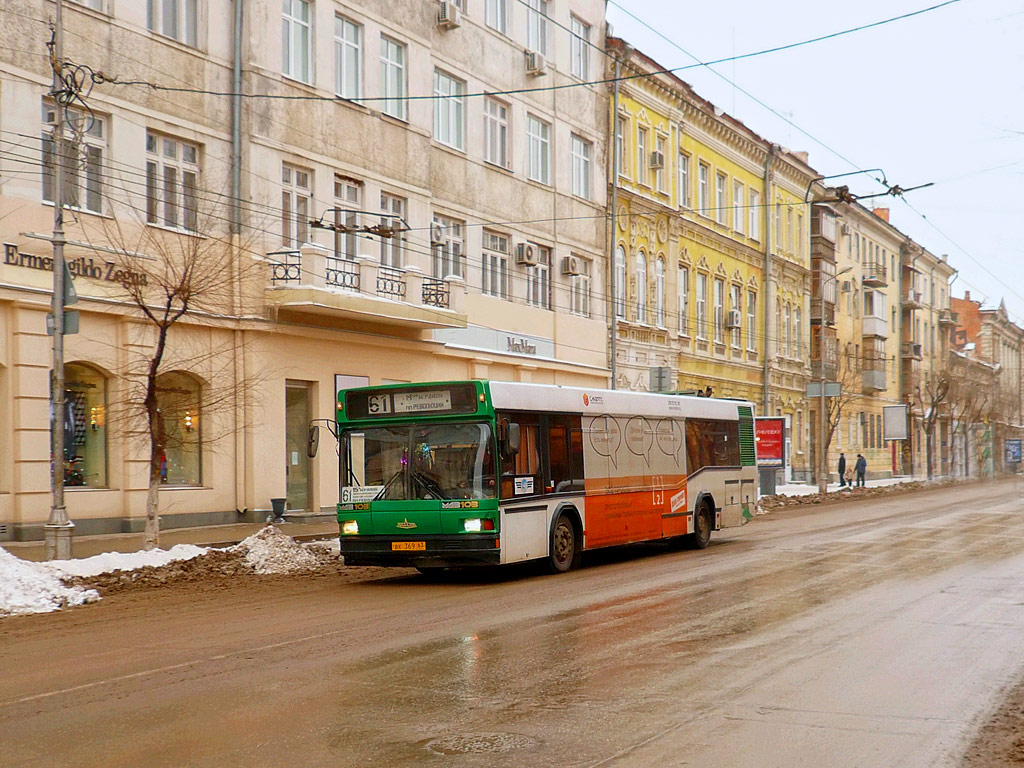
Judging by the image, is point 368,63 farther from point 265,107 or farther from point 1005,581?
point 1005,581

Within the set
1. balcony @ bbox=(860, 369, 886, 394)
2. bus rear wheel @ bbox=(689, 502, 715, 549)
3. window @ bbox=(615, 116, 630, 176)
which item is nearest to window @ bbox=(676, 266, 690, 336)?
window @ bbox=(615, 116, 630, 176)

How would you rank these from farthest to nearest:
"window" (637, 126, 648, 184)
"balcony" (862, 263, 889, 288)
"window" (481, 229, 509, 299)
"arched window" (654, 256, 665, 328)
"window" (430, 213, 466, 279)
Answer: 1. "balcony" (862, 263, 889, 288)
2. "arched window" (654, 256, 665, 328)
3. "window" (637, 126, 648, 184)
4. "window" (481, 229, 509, 299)
5. "window" (430, 213, 466, 279)

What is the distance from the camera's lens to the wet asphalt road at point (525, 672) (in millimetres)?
6836

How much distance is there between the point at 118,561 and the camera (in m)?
16.6

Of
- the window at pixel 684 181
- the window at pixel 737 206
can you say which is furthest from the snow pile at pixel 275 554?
the window at pixel 737 206

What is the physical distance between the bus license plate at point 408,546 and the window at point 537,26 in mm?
23173

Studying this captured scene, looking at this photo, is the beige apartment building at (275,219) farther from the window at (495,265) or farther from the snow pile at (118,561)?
the snow pile at (118,561)

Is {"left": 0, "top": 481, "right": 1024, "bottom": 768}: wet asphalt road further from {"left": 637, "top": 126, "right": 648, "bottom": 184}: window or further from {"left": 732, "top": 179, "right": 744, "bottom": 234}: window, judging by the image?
{"left": 732, "top": 179, "right": 744, "bottom": 234}: window

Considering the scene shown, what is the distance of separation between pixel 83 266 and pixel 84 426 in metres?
2.90

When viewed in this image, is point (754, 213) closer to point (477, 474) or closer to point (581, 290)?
point (581, 290)

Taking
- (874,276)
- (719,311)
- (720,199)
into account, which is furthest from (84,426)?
(874,276)

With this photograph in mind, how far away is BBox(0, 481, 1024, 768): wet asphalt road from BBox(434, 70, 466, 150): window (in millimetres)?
17953

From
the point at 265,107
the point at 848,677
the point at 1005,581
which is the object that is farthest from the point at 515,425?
the point at 265,107

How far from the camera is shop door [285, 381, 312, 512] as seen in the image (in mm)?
26734
